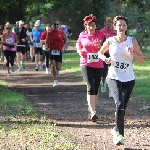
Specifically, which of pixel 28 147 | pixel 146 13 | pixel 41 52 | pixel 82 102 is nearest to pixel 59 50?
pixel 82 102

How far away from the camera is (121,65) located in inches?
344

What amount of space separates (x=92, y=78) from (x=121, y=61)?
2611mm

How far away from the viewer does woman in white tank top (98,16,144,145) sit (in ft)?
28.3

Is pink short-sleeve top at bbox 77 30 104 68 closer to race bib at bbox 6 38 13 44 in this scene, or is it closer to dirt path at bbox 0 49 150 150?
dirt path at bbox 0 49 150 150

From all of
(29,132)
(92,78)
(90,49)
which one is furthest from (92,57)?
(29,132)

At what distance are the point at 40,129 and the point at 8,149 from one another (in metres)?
1.57

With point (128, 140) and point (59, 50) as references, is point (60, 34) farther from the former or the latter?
point (128, 140)

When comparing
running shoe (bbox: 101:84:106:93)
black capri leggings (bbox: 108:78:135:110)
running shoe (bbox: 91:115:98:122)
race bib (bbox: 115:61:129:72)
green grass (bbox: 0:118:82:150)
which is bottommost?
running shoe (bbox: 101:84:106:93)

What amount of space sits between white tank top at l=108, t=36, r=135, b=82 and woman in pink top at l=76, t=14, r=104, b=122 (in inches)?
92.9

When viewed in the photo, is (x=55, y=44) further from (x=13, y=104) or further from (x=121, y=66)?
(x=121, y=66)

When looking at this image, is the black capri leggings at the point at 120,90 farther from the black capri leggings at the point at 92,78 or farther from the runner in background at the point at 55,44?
the runner in background at the point at 55,44

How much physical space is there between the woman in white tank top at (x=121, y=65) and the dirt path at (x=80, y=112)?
0.54m

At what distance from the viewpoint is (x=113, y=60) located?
8789 millimetres

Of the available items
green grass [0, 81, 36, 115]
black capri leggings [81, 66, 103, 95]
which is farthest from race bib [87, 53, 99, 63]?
green grass [0, 81, 36, 115]
